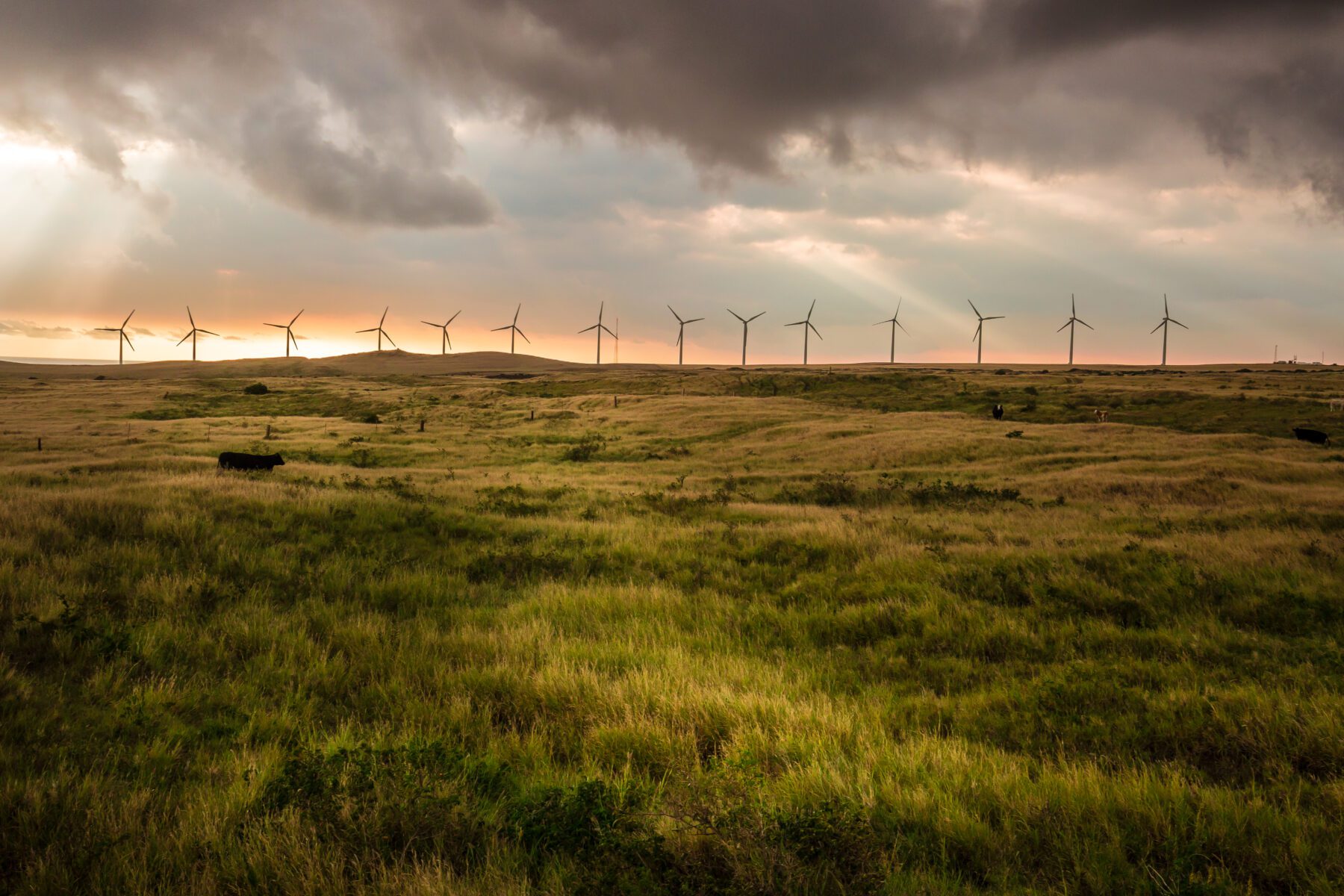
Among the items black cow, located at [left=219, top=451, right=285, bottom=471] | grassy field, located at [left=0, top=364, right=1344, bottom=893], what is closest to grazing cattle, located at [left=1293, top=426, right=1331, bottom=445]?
grassy field, located at [left=0, top=364, right=1344, bottom=893]

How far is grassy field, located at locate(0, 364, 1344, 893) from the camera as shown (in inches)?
172

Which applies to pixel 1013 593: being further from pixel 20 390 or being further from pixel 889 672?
pixel 20 390

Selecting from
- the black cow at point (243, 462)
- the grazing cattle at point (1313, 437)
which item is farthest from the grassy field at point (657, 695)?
the grazing cattle at point (1313, 437)

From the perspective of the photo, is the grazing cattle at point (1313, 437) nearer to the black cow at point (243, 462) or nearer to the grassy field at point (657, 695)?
the grassy field at point (657, 695)

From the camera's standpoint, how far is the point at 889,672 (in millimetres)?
8250

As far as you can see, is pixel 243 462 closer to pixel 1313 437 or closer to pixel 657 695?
pixel 657 695

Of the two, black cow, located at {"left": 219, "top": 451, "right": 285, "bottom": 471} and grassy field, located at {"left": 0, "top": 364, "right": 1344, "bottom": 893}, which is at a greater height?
black cow, located at {"left": 219, "top": 451, "right": 285, "bottom": 471}

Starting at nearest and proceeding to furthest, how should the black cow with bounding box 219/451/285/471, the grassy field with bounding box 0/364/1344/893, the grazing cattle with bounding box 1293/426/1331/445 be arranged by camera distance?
the grassy field with bounding box 0/364/1344/893
the black cow with bounding box 219/451/285/471
the grazing cattle with bounding box 1293/426/1331/445

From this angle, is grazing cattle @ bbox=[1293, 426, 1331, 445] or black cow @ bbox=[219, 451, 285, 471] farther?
grazing cattle @ bbox=[1293, 426, 1331, 445]

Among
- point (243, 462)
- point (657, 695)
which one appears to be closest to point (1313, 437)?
point (657, 695)

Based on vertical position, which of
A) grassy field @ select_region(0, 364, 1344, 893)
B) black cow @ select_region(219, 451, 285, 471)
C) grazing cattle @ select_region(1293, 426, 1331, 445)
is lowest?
grassy field @ select_region(0, 364, 1344, 893)

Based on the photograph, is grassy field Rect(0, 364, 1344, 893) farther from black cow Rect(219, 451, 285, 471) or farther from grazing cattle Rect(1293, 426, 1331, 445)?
grazing cattle Rect(1293, 426, 1331, 445)

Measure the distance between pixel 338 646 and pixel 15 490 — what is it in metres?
11.2

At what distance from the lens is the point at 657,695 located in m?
6.86
